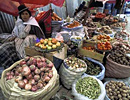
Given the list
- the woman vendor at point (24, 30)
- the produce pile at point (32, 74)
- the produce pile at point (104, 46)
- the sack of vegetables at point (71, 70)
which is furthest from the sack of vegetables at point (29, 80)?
the produce pile at point (104, 46)

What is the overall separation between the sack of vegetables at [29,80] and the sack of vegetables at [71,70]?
0.50 metres

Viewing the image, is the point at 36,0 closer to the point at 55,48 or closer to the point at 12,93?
the point at 55,48

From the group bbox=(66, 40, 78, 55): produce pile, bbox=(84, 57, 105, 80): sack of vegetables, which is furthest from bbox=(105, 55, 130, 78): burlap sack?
bbox=(66, 40, 78, 55): produce pile

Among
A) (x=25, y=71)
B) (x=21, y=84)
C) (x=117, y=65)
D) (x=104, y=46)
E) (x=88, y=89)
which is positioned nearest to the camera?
(x=21, y=84)

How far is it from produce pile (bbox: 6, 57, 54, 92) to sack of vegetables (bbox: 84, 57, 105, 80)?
1204mm

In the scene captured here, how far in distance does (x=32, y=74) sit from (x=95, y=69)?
1.65 metres

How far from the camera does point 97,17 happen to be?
761cm

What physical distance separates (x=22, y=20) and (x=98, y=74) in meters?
2.52

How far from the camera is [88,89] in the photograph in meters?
2.04

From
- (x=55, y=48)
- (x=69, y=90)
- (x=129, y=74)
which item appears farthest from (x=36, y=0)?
(x=129, y=74)

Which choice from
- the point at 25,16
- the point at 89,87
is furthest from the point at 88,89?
the point at 25,16

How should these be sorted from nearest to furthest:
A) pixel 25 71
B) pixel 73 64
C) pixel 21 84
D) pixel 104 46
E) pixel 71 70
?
pixel 21 84, pixel 25 71, pixel 71 70, pixel 73 64, pixel 104 46

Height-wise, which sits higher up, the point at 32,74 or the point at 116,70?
the point at 32,74

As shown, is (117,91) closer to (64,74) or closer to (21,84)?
(64,74)
